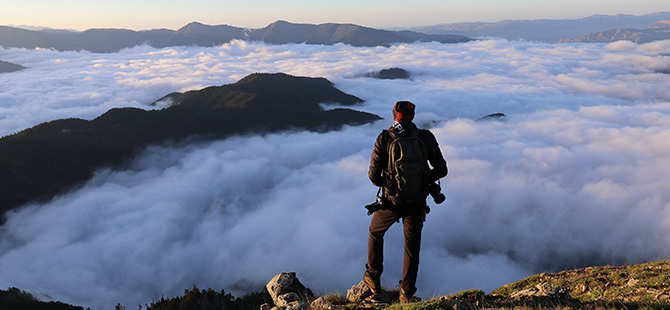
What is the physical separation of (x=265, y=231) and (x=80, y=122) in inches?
3077

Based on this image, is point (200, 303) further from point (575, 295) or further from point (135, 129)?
point (135, 129)

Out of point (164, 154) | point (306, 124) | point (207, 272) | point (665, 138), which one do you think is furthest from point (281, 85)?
point (665, 138)

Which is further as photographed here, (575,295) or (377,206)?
(575,295)

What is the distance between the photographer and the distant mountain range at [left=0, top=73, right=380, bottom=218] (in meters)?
91.6

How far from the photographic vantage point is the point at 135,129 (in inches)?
4833

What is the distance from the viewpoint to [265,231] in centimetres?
9169

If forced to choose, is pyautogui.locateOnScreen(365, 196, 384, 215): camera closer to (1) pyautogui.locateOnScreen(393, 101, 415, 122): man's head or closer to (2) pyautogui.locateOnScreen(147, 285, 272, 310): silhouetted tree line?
(1) pyautogui.locateOnScreen(393, 101, 415, 122): man's head

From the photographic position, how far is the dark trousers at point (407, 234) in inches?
230

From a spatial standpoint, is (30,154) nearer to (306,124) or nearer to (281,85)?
(306,124)

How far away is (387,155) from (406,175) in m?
0.49

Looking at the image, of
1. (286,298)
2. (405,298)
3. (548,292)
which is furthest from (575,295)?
(286,298)

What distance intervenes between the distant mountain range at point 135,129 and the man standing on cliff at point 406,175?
11297cm

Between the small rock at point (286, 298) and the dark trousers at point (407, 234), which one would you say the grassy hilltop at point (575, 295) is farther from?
the small rock at point (286, 298)

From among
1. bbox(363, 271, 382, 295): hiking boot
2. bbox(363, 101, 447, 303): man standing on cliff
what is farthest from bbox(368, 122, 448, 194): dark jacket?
bbox(363, 271, 382, 295): hiking boot
